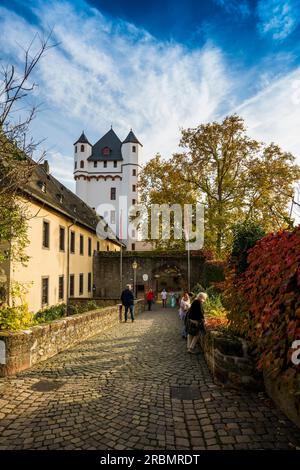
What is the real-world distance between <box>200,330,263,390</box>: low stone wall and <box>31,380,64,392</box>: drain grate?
281 centimetres

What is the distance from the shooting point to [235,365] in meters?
4.72

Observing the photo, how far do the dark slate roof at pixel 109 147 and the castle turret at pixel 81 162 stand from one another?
1198 mm

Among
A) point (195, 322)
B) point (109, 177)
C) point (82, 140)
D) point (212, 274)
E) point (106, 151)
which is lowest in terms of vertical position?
point (195, 322)

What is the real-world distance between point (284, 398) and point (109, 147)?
51091mm

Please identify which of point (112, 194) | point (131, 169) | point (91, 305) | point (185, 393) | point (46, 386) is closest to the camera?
point (185, 393)

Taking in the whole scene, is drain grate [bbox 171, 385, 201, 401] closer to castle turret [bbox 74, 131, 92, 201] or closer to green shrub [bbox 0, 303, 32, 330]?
green shrub [bbox 0, 303, 32, 330]

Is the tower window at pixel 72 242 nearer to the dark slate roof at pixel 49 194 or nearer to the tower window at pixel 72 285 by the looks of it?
the dark slate roof at pixel 49 194

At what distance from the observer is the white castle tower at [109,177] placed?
154 feet

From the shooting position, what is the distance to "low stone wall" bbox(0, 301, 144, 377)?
215 inches

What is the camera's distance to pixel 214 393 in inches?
180

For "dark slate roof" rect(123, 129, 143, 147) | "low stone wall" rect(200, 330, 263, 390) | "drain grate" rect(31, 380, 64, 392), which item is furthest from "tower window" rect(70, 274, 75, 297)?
"dark slate roof" rect(123, 129, 143, 147)

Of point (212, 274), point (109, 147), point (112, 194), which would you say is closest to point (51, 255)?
point (212, 274)

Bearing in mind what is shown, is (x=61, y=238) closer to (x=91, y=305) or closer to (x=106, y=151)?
(x=91, y=305)

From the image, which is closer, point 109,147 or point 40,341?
point 40,341
